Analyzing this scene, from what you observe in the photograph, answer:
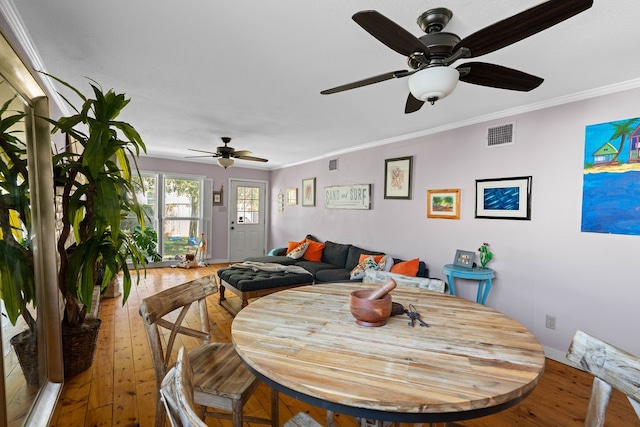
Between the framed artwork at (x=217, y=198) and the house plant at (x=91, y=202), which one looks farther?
the framed artwork at (x=217, y=198)

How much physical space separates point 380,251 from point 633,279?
263cm

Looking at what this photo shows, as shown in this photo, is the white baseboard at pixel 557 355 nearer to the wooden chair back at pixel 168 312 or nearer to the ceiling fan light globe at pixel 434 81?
the ceiling fan light globe at pixel 434 81

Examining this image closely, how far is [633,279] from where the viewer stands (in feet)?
7.62

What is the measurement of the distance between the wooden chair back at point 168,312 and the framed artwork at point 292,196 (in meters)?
4.79

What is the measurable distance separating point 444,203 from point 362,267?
1.27m

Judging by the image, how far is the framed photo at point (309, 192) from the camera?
5945 mm

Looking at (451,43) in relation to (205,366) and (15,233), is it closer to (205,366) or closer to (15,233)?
(205,366)

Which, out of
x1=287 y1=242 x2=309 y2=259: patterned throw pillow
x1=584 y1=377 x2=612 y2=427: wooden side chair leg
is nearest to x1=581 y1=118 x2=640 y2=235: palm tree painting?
x1=584 y1=377 x2=612 y2=427: wooden side chair leg

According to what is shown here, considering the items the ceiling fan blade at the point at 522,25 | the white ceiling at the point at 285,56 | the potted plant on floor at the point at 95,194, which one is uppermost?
the white ceiling at the point at 285,56

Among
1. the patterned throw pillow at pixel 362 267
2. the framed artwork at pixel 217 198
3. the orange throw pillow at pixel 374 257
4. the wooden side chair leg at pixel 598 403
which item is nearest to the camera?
the wooden side chair leg at pixel 598 403

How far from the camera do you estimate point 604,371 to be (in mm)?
950

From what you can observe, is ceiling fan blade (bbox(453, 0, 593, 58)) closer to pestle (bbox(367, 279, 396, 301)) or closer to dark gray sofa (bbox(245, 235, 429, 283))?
pestle (bbox(367, 279, 396, 301))

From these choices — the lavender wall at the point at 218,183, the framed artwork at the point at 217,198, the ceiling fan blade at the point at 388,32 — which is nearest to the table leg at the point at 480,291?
the ceiling fan blade at the point at 388,32

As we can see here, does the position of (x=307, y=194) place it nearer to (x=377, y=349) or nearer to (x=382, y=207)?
(x=382, y=207)
